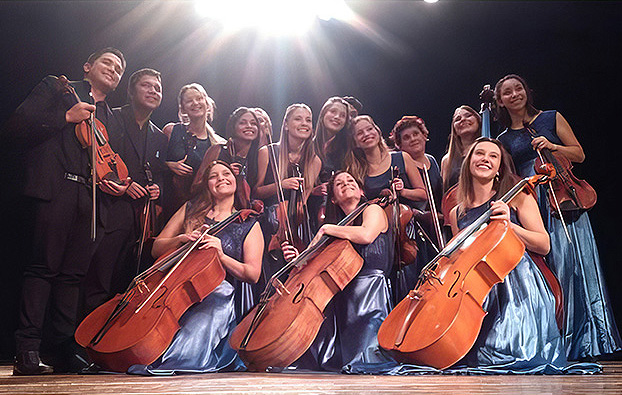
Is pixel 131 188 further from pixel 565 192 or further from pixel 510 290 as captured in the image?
pixel 565 192

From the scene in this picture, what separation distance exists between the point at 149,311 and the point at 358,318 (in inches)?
51.4

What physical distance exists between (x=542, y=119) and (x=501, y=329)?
154 cm

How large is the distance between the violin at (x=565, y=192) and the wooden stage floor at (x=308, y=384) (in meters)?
1.07

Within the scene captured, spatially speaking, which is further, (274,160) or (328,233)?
(274,160)

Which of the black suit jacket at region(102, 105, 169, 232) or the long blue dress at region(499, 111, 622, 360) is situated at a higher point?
the black suit jacket at region(102, 105, 169, 232)

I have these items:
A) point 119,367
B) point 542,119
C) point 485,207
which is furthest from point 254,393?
point 542,119

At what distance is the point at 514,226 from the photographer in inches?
156

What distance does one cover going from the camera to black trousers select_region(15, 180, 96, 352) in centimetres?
385

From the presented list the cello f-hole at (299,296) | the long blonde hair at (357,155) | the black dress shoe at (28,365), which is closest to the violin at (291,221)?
the long blonde hair at (357,155)

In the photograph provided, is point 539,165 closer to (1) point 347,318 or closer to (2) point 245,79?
(1) point 347,318

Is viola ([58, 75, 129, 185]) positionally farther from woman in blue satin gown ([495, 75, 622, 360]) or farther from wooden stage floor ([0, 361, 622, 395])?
woman in blue satin gown ([495, 75, 622, 360])

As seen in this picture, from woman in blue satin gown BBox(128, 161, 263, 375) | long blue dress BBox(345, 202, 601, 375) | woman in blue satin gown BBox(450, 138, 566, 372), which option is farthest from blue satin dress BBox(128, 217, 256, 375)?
woman in blue satin gown BBox(450, 138, 566, 372)

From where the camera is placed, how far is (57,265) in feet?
12.9

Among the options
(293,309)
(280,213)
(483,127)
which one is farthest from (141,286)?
(483,127)
